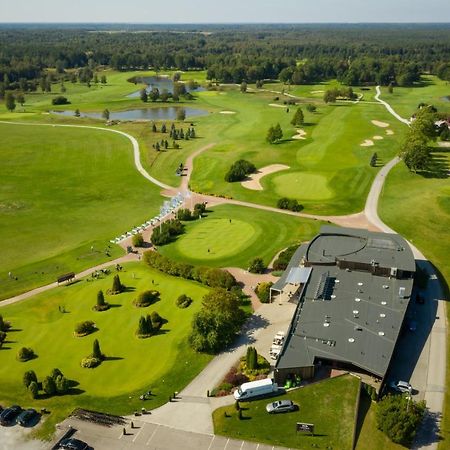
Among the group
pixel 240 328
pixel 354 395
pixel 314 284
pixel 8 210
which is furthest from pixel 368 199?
pixel 8 210

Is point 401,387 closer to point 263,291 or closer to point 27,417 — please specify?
point 263,291

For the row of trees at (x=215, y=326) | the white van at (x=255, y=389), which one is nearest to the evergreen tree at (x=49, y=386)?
the row of trees at (x=215, y=326)

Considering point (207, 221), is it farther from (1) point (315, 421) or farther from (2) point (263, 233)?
(1) point (315, 421)

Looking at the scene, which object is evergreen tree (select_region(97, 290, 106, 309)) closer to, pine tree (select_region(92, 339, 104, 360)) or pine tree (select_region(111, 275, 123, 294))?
pine tree (select_region(111, 275, 123, 294))

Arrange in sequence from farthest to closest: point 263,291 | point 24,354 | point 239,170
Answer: point 239,170 → point 263,291 → point 24,354

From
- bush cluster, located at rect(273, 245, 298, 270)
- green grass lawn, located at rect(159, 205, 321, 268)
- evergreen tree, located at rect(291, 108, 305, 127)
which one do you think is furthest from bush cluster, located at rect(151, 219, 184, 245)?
evergreen tree, located at rect(291, 108, 305, 127)

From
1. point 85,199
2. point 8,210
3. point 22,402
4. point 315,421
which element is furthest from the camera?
point 85,199

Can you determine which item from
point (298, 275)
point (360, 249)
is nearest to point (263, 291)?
point (298, 275)
